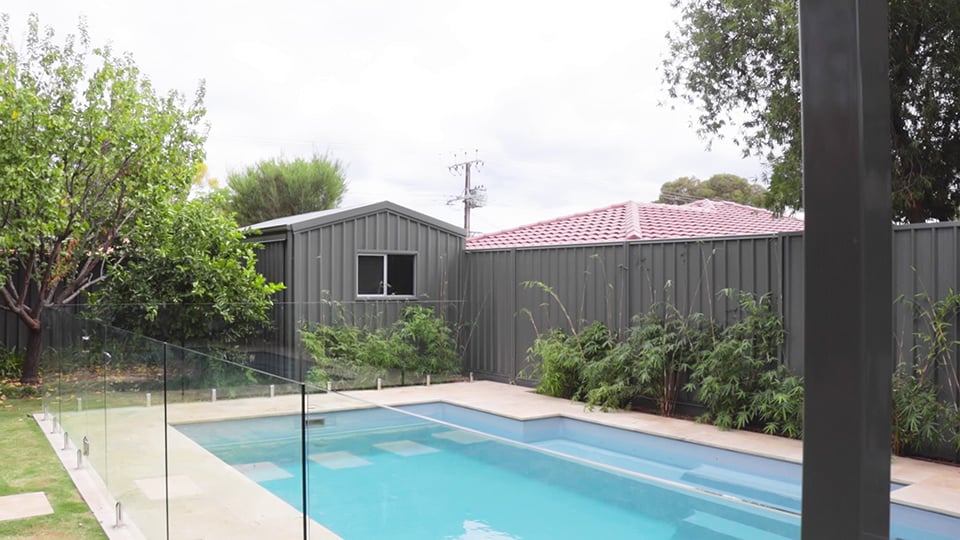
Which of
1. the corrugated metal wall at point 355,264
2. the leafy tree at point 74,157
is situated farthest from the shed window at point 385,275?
the leafy tree at point 74,157

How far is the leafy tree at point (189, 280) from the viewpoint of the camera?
9.73 metres

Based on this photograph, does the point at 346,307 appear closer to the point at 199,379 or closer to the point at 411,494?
the point at 199,379

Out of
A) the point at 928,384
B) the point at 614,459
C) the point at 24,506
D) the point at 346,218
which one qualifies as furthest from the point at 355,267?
the point at 928,384

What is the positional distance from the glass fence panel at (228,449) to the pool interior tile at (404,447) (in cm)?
32

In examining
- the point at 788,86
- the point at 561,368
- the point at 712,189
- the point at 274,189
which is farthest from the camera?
the point at 712,189

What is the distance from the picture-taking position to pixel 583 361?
930 centimetres

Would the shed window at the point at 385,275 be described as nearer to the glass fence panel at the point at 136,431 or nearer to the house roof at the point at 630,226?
the house roof at the point at 630,226

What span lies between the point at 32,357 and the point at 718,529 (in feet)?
32.8

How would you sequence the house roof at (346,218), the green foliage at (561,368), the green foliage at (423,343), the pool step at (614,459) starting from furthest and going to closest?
the house roof at (346,218)
the green foliage at (423,343)
the green foliage at (561,368)
the pool step at (614,459)

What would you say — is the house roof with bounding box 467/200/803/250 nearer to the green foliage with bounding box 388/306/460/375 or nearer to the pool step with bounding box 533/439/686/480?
the green foliage with bounding box 388/306/460/375

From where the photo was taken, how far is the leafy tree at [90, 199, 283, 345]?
31.9 feet

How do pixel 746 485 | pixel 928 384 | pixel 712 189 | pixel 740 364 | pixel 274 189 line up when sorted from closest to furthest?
pixel 746 485 < pixel 928 384 < pixel 740 364 < pixel 274 189 < pixel 712 189

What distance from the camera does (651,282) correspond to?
9.16 metres

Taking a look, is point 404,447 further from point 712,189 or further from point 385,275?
point 712,189
